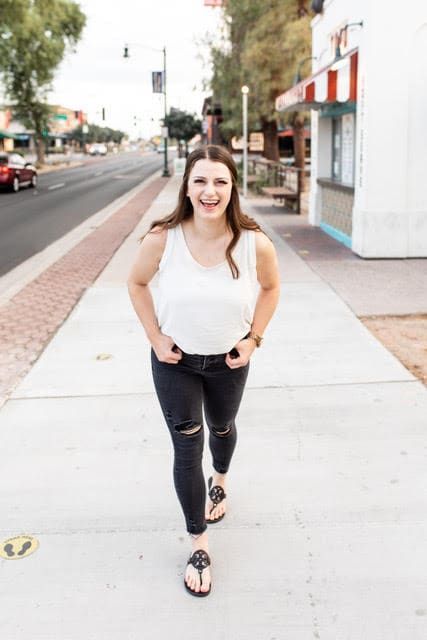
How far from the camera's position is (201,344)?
2832mm

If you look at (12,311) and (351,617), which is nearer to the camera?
(351,617)

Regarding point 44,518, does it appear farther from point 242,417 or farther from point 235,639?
point 242,417

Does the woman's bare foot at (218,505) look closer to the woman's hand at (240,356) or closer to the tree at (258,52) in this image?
the woman's hand at (240,356)

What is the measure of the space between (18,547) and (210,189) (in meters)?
1.83

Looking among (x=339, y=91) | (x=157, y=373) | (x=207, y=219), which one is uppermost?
(x=339, y=91)

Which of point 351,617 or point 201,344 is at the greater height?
point 201,344

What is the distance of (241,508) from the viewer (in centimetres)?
357

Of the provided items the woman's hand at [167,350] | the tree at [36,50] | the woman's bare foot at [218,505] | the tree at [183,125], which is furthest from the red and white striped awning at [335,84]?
the tree at [183,125]

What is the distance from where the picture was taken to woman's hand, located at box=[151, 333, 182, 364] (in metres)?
2.84

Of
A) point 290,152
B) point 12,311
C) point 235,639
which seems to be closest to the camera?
point 235,639

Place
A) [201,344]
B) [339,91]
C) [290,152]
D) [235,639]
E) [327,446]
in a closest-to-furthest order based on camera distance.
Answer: [235,639], [201,344], [327,446], [339,91], [290,152]

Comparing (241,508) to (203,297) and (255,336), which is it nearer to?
(255,336)

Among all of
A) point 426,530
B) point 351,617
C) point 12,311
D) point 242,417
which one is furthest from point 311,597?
point 12,311

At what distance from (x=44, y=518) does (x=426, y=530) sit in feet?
5.94
